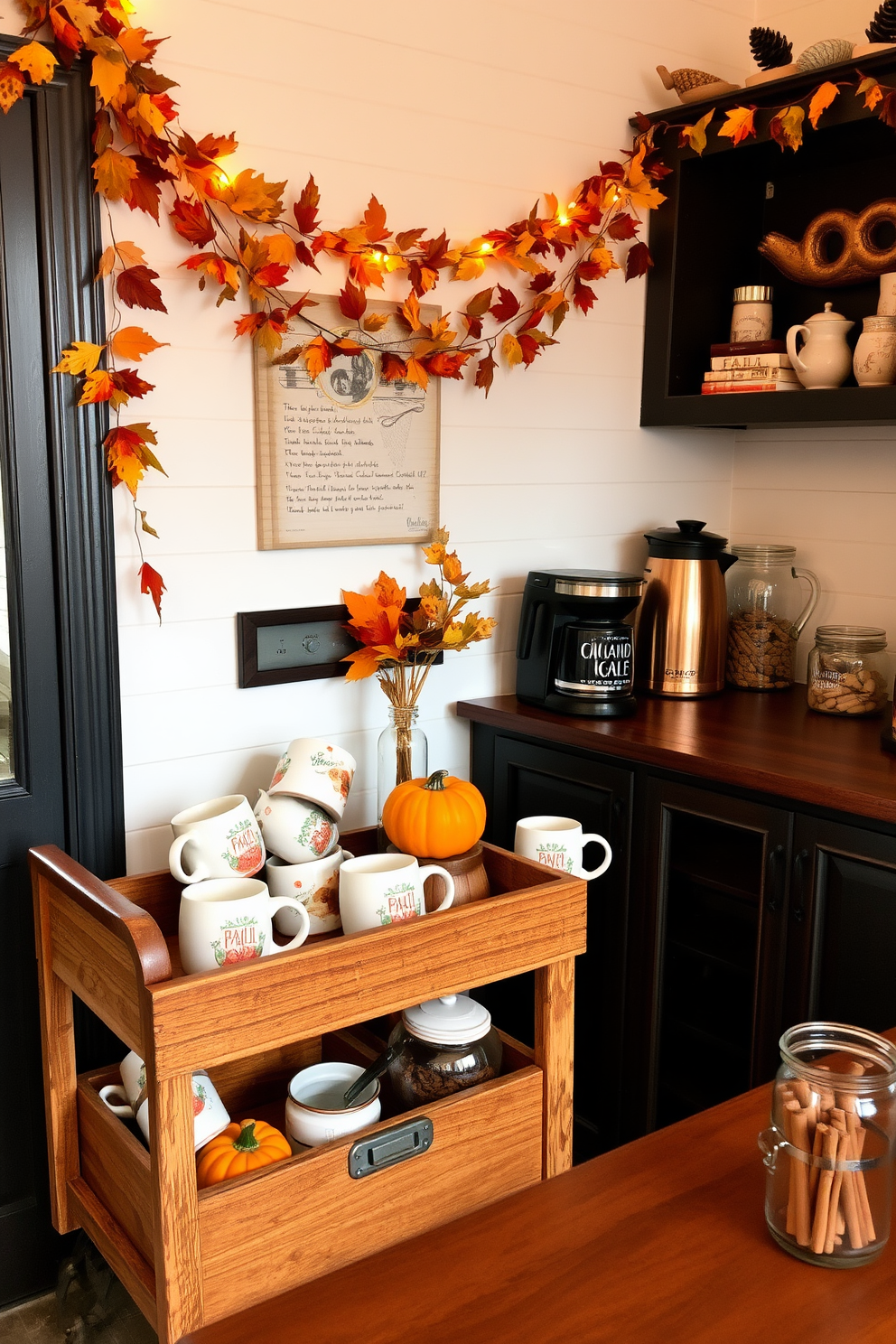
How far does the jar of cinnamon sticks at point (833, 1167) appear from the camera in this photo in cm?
91

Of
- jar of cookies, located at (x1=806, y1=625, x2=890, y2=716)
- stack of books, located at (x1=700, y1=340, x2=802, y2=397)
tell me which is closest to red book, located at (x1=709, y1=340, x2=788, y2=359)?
stack of books, located at (x1=700, y1=340, x2=802, y2=397)

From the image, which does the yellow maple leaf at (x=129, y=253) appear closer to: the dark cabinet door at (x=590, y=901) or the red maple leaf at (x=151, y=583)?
the red maple leaf at (x=151, y=583)

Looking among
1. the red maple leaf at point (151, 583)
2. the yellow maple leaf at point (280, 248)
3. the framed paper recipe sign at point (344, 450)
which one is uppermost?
the yellow maple leaf at point (280, 248)

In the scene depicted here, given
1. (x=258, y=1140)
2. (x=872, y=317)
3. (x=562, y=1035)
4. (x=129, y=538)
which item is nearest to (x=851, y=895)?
(x=562, y=1035)

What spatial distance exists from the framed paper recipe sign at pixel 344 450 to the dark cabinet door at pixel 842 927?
969 mm

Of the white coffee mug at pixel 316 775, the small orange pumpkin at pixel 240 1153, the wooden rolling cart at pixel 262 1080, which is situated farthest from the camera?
the white coffee mug at pixel 316 775

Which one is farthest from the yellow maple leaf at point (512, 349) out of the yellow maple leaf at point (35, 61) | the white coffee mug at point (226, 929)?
the white coffee mug at point (226, 929)

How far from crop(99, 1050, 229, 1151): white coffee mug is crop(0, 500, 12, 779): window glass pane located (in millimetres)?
532

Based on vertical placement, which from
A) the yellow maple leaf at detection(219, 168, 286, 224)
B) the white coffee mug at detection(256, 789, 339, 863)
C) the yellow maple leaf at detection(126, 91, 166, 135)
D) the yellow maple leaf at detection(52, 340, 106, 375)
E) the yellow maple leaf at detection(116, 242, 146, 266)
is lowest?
the white coffee mug at detection(256, 789, 339, 863)

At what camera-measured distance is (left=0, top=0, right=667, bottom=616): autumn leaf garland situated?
1.81m

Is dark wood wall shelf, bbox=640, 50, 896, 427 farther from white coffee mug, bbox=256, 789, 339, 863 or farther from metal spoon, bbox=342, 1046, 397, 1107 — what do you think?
metal spoon, bbox=342, 1046, 397, 1107

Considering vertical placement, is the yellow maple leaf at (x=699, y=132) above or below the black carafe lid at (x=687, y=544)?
above

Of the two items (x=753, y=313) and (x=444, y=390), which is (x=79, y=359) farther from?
(x=753, y=313)

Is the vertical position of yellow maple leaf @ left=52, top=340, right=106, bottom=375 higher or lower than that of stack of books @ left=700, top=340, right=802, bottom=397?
lower
